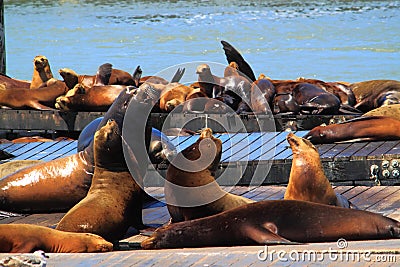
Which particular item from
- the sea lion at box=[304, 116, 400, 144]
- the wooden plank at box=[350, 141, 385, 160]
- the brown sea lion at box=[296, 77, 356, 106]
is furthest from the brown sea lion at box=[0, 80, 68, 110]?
the wooden plank at box=[350, 141, 385, 160]

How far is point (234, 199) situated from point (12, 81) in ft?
19.6

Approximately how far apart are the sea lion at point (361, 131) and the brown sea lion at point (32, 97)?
11.5 feet

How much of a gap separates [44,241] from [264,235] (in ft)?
3.33

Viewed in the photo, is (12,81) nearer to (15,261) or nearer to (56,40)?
(15,261)

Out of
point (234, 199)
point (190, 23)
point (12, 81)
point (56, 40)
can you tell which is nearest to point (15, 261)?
point (234, 199)

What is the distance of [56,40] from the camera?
3016 cm

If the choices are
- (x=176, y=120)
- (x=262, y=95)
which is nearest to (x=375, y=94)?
(x=262, y=95)

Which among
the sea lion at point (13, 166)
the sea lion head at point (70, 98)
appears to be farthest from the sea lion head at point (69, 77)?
the sea lion at point (13, 166)

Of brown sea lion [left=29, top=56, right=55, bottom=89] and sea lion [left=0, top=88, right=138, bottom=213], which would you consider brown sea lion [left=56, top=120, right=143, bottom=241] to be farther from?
brown sea lion [left=29, top=56, right=55, bottom=89]

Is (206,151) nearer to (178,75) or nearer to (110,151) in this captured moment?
(110,151)

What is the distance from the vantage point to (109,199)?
4.98m

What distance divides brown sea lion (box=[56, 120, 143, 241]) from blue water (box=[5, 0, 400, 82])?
14.0 meters

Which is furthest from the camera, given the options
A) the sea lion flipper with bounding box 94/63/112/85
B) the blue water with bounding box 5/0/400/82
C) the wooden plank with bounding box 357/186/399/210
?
the blue water with bounding box 5/0/400/82

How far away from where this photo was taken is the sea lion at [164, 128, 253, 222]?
479 cm
